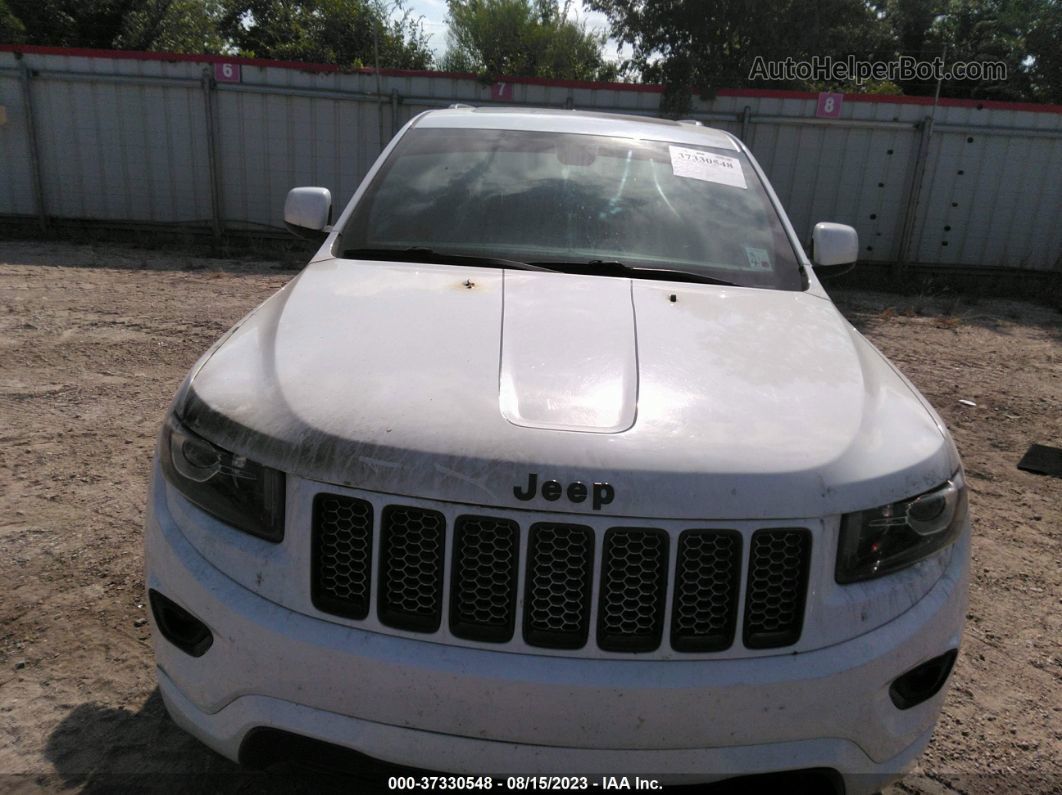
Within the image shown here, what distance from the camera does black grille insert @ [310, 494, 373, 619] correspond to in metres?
Answer: 1.71

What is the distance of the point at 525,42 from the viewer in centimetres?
2409

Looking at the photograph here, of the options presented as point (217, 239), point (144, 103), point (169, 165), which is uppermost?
point (144, 103)

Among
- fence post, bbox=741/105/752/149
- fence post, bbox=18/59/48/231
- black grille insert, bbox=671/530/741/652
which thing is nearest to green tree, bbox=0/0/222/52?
fence post, bbox=18/59/48/231

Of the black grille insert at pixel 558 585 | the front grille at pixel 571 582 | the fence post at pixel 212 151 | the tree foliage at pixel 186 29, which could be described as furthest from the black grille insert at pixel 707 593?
the tree foliage at pixel 186 29

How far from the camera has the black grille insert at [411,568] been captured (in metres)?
1.68

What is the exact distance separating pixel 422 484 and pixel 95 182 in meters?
12.0

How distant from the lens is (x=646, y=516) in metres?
1.64

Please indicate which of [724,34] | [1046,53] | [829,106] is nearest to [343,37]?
[724,34]

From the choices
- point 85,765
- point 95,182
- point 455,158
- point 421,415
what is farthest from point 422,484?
point 95,182

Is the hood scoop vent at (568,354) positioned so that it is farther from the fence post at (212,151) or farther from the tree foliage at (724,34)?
the fence post at (212,151)

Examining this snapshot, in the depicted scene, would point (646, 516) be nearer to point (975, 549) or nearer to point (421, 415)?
point (421, 415)

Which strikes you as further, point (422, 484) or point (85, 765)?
point (85, 765)

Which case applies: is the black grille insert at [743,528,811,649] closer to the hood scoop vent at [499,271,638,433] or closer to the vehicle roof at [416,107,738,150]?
the hood scoop vent at [499,271,638,433]

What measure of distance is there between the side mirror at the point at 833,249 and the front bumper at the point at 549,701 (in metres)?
1.84
